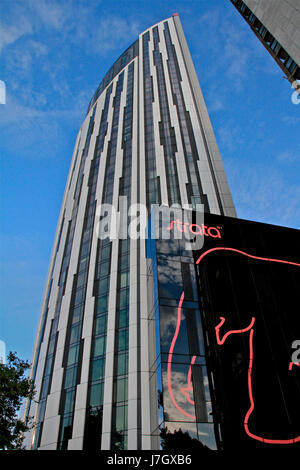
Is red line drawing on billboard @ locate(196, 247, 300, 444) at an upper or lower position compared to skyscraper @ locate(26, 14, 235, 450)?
lower

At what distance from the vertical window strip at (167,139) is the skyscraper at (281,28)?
17.7 metres

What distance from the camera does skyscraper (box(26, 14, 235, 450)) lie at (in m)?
27.2

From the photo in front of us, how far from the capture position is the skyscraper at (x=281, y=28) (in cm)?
3222

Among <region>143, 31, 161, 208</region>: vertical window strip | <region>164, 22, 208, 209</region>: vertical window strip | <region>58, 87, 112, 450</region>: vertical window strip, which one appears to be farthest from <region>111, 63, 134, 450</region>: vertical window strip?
<region>164, 22, 208, 209</region>: vertical window strip

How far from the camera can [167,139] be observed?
4897 centimetres

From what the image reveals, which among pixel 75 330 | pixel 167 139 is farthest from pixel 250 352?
pixel 167 139

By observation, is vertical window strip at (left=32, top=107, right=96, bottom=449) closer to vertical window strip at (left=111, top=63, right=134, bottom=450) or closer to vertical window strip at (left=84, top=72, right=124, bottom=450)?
vertical window strip at (left=84, top=72, right=124, bottom=450)

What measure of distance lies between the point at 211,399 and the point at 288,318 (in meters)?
6.56

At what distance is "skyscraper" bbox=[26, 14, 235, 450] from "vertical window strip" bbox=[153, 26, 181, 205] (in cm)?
18

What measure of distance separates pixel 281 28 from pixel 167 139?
20.6 m

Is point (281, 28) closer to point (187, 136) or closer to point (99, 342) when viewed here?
point (187, 136)

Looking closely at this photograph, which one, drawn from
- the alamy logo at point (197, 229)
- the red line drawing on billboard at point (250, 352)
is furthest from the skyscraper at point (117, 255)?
the alamy logo at point (197, 229)

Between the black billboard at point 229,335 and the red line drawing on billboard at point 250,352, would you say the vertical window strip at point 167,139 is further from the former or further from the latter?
the red line drawing on billboard at point 250,352
